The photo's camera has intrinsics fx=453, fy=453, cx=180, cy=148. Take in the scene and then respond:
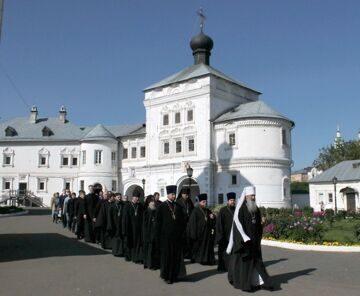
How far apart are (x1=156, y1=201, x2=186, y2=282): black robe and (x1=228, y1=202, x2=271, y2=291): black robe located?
3.42ft

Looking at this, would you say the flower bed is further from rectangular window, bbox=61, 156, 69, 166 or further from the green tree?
the green tree

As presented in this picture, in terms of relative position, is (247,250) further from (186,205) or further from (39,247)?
(39,247)

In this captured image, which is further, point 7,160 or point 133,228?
point 7,160

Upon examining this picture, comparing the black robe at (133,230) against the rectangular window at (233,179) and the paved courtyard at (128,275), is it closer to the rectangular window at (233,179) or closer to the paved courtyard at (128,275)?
the paved courtyard at (128,275)

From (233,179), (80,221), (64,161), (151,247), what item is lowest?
(151,247)

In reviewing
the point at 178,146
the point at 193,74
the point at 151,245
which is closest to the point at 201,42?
the point at 193,74

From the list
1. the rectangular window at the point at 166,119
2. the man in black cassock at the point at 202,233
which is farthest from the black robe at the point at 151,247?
the rectangular window at the point at 166,119

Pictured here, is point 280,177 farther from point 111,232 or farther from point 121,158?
point 111,232

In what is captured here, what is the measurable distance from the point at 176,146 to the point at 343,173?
1586cm

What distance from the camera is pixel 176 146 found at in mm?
41375

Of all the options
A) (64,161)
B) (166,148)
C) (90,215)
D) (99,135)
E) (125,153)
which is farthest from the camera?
(64,161)

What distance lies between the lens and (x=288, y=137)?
39.4 meters

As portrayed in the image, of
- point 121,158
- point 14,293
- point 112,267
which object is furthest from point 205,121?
point 14,293

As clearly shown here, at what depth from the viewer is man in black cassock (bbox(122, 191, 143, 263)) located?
11.1 m
